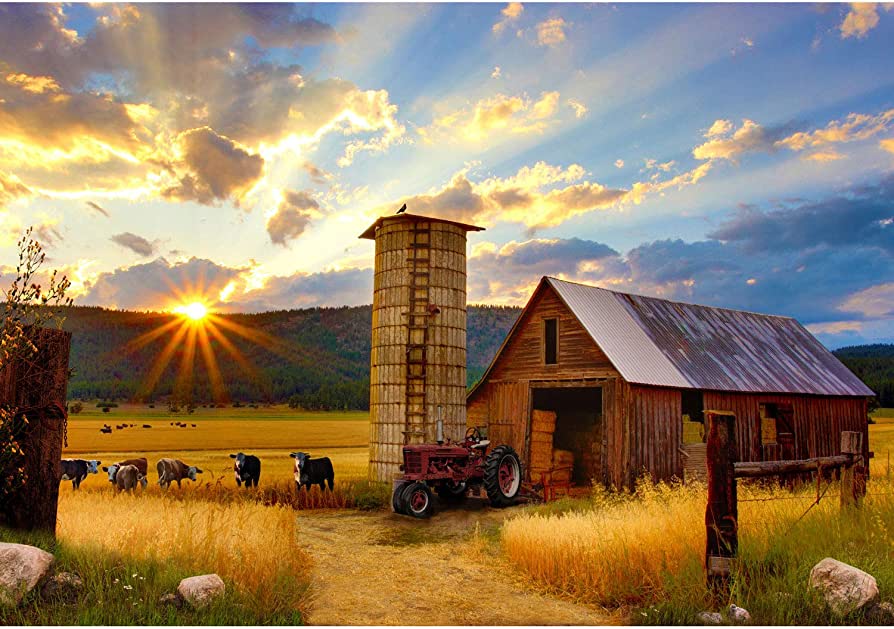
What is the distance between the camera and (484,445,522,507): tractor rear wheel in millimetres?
19641

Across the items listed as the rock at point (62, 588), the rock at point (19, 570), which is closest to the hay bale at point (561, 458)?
the rock at point (62, 588)

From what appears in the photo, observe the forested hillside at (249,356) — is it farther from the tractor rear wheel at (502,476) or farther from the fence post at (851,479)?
the fence post at (851,479)

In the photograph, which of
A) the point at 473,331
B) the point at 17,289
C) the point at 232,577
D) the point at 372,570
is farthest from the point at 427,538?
the point at 473,331

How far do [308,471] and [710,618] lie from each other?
15.3m

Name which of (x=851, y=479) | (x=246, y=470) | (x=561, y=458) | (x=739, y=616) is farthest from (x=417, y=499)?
(x=739, y=616)

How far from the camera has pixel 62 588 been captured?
339 inches

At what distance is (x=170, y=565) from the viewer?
9438mm

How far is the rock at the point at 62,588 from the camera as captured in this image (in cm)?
851

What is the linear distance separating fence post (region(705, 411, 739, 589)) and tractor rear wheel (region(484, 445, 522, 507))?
10.1 meters

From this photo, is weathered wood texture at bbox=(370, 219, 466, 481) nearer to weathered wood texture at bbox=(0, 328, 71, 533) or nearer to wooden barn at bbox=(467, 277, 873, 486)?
wooden barn at bbox=(467, 277, 873, 486)

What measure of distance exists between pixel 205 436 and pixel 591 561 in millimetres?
38942

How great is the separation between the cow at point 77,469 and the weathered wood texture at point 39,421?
482 inches

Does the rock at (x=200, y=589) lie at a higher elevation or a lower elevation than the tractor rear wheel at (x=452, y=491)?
higher

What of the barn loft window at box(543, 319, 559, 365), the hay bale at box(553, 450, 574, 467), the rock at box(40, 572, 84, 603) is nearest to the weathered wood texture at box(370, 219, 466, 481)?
the barn loft window at box(543, 319, 559, 365)
